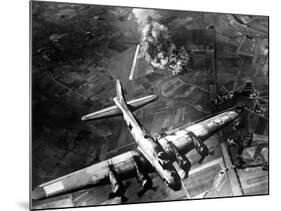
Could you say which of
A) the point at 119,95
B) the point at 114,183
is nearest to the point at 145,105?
the point at 119,95

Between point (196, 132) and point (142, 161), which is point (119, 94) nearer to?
point (142, 161)

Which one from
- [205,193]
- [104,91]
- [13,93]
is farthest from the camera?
[205,193]

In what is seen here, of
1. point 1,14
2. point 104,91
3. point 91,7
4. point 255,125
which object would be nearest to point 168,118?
point 104,91

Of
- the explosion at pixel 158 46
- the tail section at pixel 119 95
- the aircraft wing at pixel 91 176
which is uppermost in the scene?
the explosion at pixel 158 46

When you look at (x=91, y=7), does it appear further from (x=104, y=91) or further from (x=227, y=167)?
(x=227, y=167)

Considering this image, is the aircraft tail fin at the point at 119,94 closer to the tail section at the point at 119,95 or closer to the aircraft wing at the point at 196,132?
the tail section at the point at 119,95

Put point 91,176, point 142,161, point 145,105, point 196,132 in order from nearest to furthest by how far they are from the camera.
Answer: point 91,176 < point 142,161 < point 145,105 < point 196,132

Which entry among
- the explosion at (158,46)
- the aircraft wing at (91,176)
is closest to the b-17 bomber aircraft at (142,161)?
the aircraft wing at (91,176)

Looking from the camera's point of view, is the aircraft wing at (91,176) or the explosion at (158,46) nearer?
the aircraft wing at (91,176)
